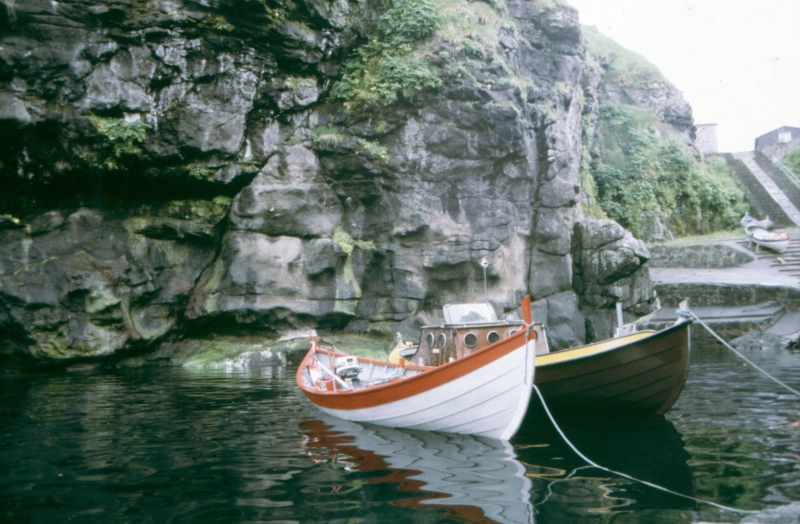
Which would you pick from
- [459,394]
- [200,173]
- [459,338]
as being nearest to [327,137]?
[200,173]

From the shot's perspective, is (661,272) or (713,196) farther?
(713,196)

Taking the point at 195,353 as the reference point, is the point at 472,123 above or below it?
above

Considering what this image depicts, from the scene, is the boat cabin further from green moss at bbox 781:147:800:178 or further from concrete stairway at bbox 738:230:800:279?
green moss at bbox 781:147:800:178

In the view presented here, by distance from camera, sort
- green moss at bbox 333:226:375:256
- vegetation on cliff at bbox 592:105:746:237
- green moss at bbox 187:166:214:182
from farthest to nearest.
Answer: vegetation on cliff at bbox 592:105:746:237 → green moss at bbox 333:226:375:256 → green moss at bbox 187:166:214:182

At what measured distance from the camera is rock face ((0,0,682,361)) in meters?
17.4

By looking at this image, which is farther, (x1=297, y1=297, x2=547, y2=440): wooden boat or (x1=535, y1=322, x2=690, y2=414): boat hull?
(x1=535, y1=322, x2=690, y2=414): boat hull

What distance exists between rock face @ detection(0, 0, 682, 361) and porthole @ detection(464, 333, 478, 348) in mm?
10242

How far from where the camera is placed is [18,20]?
1694 centimetres

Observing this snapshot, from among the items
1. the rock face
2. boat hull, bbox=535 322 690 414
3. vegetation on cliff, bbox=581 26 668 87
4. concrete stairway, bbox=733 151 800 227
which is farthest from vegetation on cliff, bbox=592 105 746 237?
boat hull, bbox=535 322 690 414

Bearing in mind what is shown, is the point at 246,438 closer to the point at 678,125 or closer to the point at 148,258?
the point at 148,258

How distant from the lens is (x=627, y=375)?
883 cm

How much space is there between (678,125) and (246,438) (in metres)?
35.7

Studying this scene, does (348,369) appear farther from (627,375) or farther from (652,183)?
(652,183)

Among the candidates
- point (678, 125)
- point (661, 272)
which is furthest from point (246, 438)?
point (678, 125)
